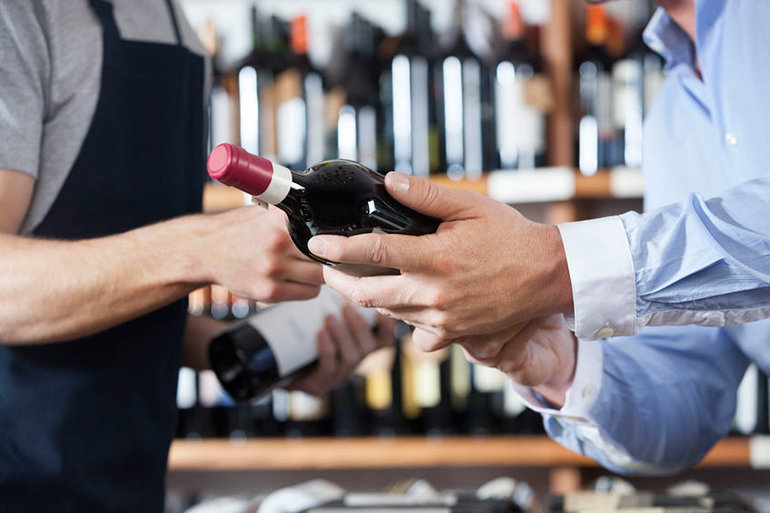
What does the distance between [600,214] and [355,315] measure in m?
1.01

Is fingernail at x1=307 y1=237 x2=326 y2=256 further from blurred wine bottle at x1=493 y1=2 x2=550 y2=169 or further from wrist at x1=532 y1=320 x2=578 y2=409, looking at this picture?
blurred wine bottle at x1=493 y1=2 x2=550 y2=169

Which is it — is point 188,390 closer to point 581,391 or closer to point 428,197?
point 581,391

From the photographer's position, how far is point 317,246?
0.65 metres

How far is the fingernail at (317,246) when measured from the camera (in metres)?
0.64

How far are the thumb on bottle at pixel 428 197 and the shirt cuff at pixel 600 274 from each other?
10cm

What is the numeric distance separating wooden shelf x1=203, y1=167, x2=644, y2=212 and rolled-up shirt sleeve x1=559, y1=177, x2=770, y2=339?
862 mm

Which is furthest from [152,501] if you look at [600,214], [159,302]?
[600,214]

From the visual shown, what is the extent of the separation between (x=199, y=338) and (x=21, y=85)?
1.49 ft

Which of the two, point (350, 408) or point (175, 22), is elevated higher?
point (175, 22)

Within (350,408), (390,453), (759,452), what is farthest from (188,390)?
(759,452)

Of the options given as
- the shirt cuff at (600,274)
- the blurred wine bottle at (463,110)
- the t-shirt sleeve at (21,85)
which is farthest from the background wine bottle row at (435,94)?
the shirt cuff at (600,274)

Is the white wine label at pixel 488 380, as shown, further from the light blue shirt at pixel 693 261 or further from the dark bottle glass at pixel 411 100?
the light blue shirt at pixel 693 261

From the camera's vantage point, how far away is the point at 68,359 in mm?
998

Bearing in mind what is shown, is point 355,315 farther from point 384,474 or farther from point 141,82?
point 384,474
